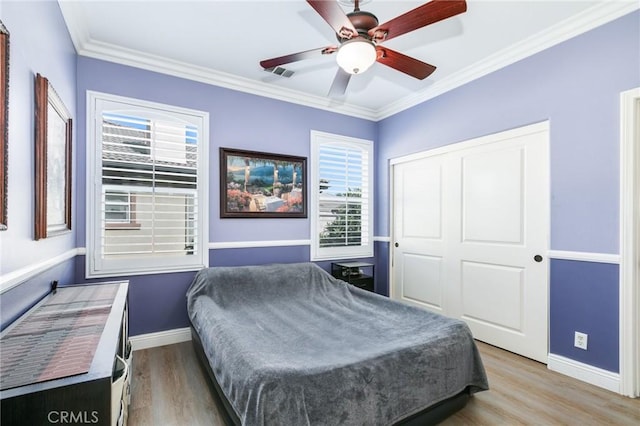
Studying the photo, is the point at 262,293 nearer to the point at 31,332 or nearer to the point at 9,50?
the point at 31,332

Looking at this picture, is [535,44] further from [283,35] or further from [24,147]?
[24,147]

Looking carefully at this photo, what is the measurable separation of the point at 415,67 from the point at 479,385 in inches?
88.8

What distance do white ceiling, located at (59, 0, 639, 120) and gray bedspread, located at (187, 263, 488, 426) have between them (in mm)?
2139

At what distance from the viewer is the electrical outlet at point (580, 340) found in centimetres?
246

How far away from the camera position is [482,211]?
328 cm

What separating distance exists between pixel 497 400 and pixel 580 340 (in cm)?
92

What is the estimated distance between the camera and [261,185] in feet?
12.1

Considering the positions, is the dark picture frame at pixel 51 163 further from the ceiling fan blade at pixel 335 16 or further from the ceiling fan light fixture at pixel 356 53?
the ceiling fan light fixture at pixel 356 53

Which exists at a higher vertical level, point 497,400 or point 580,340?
point 580,340

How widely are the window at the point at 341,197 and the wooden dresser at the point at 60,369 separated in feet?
9.20

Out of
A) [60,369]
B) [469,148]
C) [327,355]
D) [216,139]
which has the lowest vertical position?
[327,355]

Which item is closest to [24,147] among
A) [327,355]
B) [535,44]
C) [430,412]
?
[327,355]

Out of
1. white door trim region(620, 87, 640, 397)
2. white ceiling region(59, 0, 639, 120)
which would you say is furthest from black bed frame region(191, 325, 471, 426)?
white ceiling region(59, 0, 639, 120)

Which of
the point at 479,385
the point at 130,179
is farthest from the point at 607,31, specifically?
the point at 130,179
